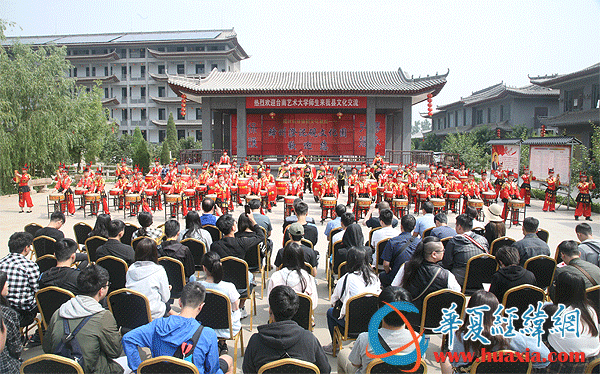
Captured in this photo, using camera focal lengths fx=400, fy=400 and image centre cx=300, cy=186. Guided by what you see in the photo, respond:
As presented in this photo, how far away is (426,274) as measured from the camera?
3.56 meters

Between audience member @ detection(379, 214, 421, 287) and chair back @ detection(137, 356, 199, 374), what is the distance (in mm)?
2713

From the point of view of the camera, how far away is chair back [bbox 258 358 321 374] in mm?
2176

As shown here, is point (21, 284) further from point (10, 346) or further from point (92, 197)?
point (92, 197)

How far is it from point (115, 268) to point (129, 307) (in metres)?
0.84

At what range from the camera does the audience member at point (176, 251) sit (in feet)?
14.4

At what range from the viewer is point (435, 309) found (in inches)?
137

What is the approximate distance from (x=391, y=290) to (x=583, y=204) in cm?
1122

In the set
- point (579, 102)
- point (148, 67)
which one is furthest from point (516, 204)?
point (148, 67)

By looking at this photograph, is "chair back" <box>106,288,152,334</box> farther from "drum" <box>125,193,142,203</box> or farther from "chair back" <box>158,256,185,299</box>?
"drum" <box>125,193,142,203</box>

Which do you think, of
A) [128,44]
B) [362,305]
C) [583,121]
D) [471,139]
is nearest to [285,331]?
[362,305]

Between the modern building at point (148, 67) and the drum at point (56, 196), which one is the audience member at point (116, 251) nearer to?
the drum at point (56, 196)

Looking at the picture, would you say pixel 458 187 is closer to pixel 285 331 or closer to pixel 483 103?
pixel 285 331

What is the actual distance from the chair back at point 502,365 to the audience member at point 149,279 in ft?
8.64

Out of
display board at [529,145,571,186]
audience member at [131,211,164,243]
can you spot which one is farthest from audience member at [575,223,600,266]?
display board at [529,145,571,186]
